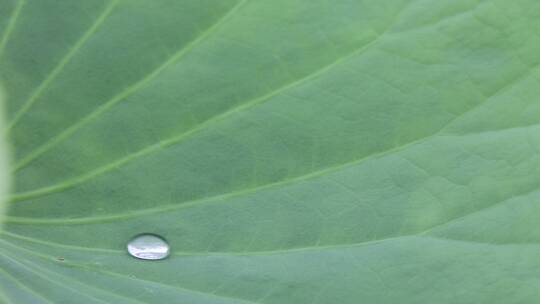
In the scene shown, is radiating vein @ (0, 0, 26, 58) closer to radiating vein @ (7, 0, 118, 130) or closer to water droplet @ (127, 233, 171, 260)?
radiating vein @ (7, 0, 118, 130)

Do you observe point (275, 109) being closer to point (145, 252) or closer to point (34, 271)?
point (145, 252)

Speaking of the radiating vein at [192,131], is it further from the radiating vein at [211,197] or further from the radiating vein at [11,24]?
the radiating vein at [11,24]

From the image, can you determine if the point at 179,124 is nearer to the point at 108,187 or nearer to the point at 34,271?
the point at 108,187

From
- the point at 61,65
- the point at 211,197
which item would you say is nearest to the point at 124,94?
the point at 61,65

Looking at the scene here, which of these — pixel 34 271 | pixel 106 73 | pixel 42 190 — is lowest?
pixel 34 271

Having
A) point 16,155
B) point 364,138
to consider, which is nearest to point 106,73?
point 16,155

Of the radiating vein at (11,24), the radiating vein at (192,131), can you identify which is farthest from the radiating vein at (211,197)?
the radiating vein at (11,24)

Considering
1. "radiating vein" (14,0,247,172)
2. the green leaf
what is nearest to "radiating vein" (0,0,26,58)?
the green leaf

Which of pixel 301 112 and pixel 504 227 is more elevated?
pixel 301 112
